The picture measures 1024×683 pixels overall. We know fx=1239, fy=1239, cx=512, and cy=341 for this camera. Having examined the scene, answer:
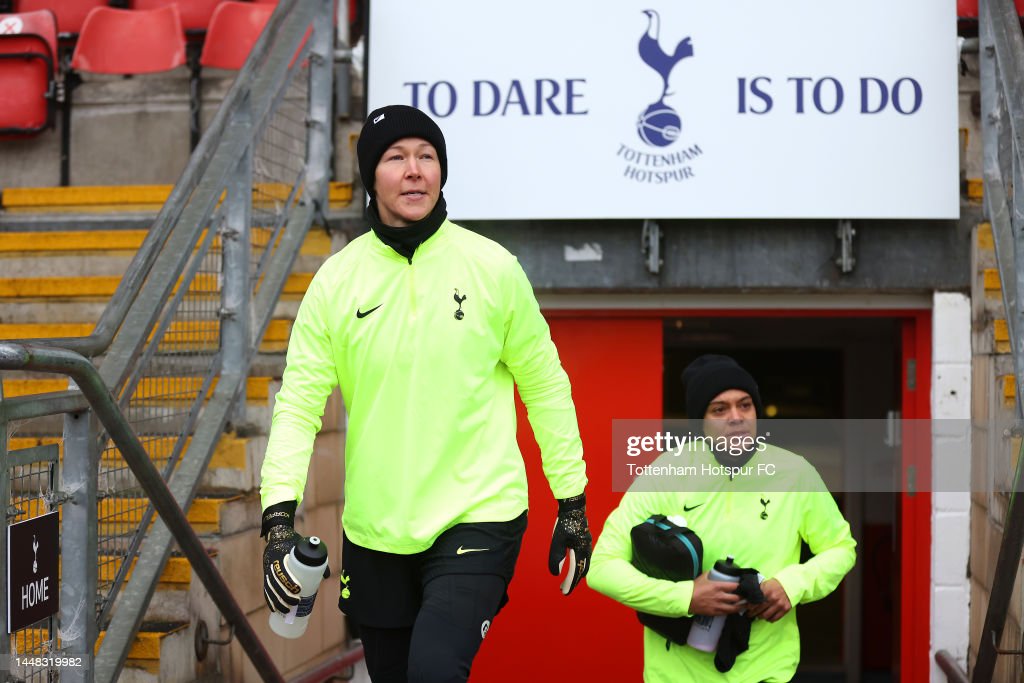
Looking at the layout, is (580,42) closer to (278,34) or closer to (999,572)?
(278,34)

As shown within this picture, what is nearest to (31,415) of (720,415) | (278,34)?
(720,415)

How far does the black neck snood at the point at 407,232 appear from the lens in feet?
10.0

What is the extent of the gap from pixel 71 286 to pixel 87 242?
0.38m

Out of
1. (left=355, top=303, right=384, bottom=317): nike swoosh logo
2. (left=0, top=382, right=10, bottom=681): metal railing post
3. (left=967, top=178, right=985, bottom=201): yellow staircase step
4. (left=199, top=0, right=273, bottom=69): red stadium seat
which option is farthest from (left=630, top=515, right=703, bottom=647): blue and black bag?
(left=199, top=0, right=273, bottom=69): red stadium seat

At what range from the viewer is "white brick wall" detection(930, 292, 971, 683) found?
6.04 m

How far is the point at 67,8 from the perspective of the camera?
24.5 ft

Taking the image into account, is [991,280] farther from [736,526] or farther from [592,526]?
[736,526]

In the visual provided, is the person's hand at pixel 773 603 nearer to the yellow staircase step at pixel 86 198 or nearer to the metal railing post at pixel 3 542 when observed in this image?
the metal railing post at pixel 3 542

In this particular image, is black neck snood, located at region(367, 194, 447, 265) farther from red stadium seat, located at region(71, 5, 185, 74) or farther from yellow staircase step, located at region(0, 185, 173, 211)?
red stadium seat, located at region(71, 5, 185, 74)

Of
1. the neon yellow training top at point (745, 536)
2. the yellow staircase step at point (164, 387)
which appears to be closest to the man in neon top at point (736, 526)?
the neon yellow training top at point (745, 536)

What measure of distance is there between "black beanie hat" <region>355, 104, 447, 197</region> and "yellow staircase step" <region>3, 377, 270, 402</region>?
153cm

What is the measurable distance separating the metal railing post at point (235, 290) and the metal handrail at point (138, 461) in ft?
3.25

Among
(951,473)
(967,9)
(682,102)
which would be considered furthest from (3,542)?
(967,9)

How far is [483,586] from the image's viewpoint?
2961 millimetres
